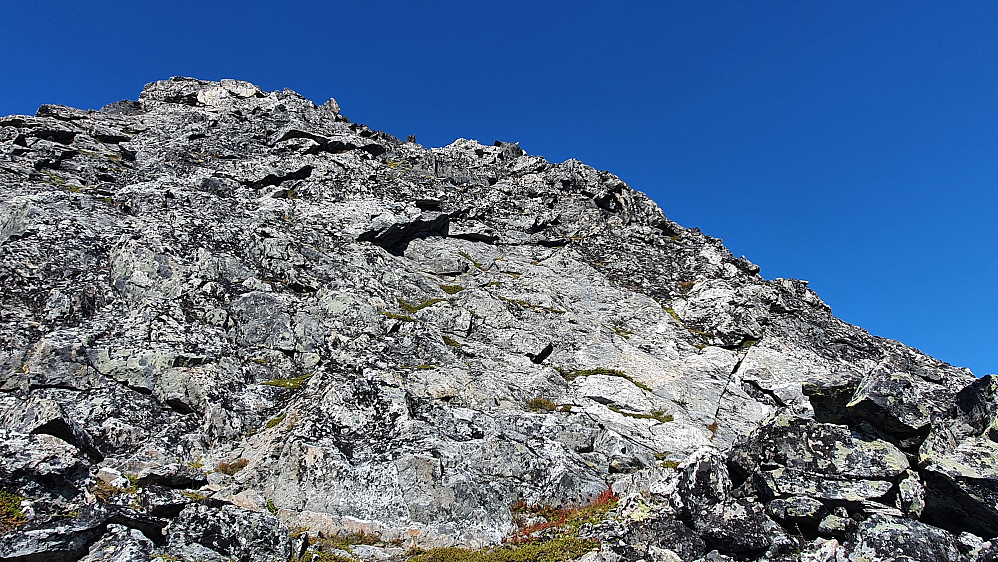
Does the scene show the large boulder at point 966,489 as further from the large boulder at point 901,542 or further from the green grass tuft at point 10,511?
the green grass tuft at point 10,511

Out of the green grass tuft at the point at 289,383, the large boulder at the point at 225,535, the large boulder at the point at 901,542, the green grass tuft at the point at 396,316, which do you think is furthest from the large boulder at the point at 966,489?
the green grass tuft at the point at 396,316

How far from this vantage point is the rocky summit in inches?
574

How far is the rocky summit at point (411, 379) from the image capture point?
47.8ft

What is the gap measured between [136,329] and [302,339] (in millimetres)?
8332

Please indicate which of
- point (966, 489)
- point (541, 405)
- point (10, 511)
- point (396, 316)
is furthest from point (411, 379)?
point (966, 489)

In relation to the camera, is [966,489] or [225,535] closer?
[966,489]

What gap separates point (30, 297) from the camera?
2817cm

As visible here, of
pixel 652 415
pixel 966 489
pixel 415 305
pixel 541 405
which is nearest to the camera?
pixel 966 489

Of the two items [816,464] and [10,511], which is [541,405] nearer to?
[816,464]

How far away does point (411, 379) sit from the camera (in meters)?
28.9

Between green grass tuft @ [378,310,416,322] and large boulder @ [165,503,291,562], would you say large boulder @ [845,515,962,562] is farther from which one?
green grass tuft @ [378,310,416,322]

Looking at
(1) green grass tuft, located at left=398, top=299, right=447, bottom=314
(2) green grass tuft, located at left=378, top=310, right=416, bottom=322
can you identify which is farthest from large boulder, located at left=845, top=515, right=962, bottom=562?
(1) green grass tuft, located at left=398, top=299, right=447, bottom=314

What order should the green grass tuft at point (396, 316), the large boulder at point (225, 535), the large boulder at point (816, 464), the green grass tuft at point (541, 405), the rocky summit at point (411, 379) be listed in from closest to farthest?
1. the large boulder at point (816, 464)
2. the rocky summit at point (411, 379)
3. the large boulder at point (225, 535)
4. the green grass tuft at point (541, 405)
5. the green grass tuft at point (396, 316)

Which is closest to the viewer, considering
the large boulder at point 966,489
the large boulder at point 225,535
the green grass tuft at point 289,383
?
the large boulder at point 966,489
